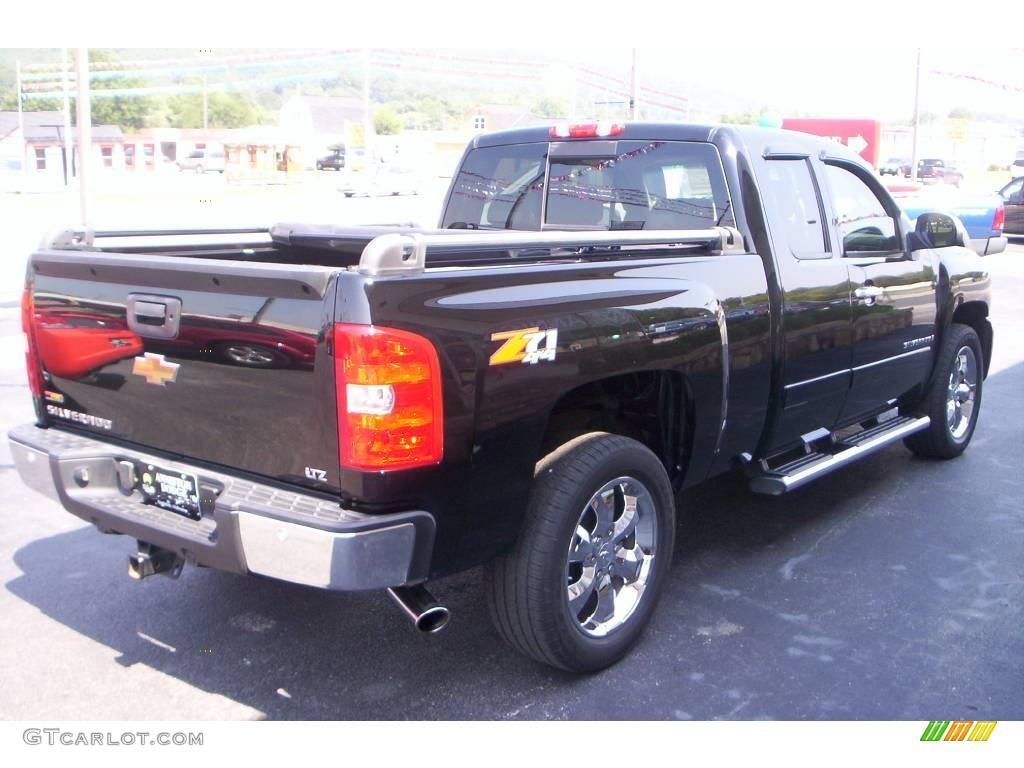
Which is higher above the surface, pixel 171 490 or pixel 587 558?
pixel 171 490

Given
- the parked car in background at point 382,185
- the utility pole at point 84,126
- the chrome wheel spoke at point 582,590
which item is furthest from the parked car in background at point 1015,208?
the parked car in background at point 382,185

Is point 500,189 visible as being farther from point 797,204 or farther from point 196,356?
point 196,356

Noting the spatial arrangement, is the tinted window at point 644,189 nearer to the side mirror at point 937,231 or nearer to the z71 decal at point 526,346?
the z71 decal at point 526,346

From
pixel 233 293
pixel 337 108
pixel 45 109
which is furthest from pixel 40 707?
pixel 337 108

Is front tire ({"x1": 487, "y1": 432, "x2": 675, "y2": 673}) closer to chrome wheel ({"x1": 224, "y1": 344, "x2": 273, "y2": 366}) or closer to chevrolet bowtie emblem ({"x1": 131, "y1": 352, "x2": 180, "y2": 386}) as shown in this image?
chrome wheel ({"x1": 224, "y1": 344, "x2": 273, "y2": 366})

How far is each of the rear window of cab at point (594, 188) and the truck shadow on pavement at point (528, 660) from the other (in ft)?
5.29

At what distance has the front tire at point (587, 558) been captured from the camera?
326 cm

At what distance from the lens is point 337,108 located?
92.4m

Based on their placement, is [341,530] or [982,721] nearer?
[341,530]

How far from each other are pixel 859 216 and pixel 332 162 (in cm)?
7077

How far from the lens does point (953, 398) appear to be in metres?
6.17

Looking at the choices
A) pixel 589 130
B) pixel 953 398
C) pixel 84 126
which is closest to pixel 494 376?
pixel 589 130

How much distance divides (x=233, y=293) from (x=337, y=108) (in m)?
94.2

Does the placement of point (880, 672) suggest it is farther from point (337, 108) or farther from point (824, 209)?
point (337, 108)
